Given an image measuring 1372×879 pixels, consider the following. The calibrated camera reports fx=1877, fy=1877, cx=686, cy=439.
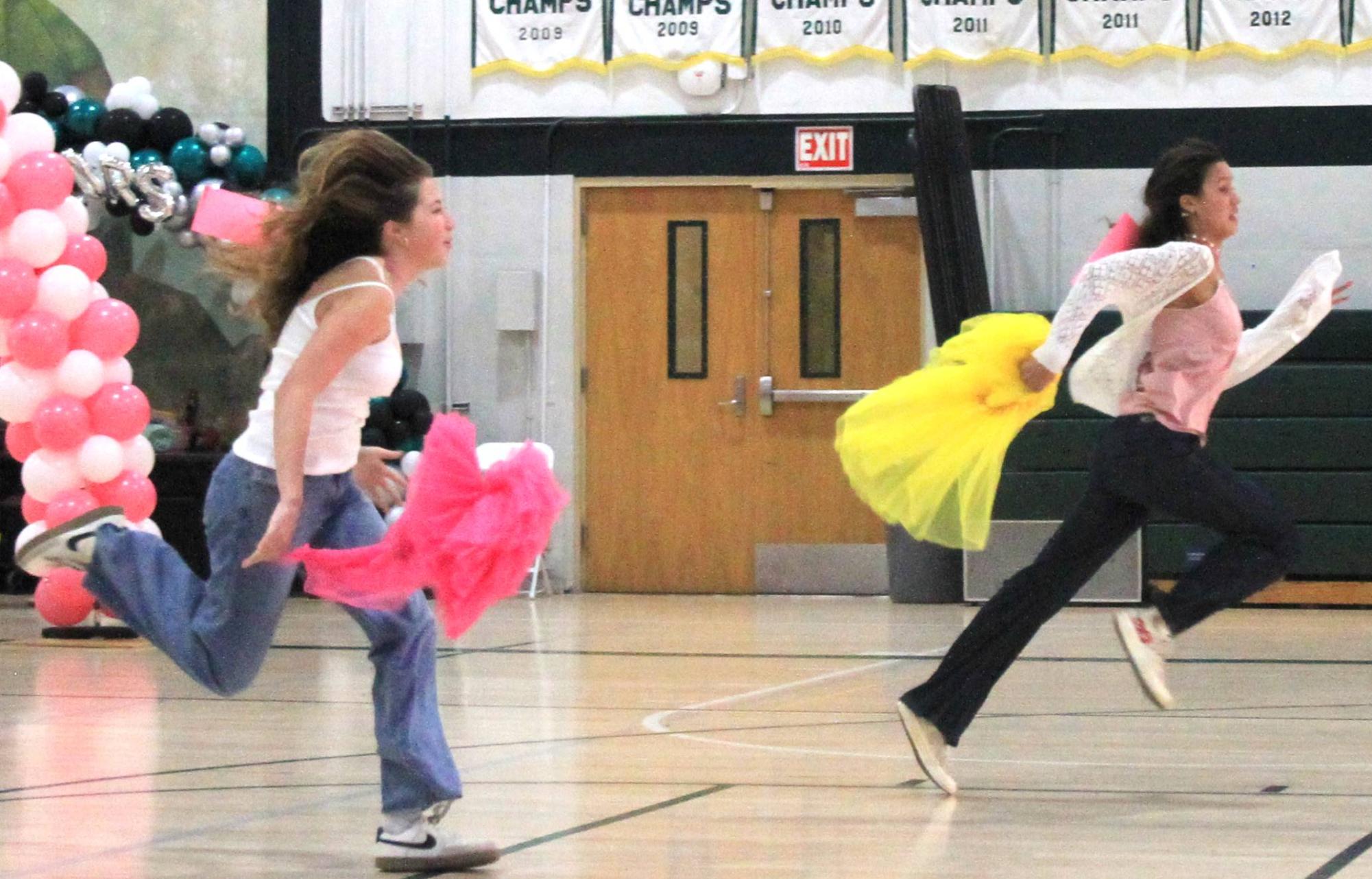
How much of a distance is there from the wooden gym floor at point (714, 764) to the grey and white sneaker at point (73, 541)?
598 mm

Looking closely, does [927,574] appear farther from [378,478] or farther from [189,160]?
[378,478]

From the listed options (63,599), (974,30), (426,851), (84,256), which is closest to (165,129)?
(84,256)

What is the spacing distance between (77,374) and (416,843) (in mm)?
5655

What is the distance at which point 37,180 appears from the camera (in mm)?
8773

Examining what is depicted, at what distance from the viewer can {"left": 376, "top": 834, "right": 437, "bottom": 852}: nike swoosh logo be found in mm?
3699

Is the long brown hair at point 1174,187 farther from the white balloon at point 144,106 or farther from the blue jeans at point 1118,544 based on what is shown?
the white balloon at point 144,106

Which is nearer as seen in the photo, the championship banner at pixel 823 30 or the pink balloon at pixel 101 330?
the pink balloon at pixel 101 330

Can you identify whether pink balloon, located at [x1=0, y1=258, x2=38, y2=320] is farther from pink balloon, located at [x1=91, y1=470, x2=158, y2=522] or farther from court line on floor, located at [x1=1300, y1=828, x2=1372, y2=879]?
court line on floor, located at [x1=1300, y1=828, x2=1372, y2=879]

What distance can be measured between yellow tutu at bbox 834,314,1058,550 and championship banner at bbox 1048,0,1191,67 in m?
8.05

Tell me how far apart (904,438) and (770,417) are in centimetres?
807

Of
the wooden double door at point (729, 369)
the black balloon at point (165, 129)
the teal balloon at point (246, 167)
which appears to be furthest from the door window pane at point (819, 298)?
the black balloon at point (165, 129)

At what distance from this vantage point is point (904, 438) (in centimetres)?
476

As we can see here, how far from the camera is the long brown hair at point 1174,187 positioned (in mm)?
4840

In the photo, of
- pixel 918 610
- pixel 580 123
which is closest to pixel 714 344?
pixel 580 123
